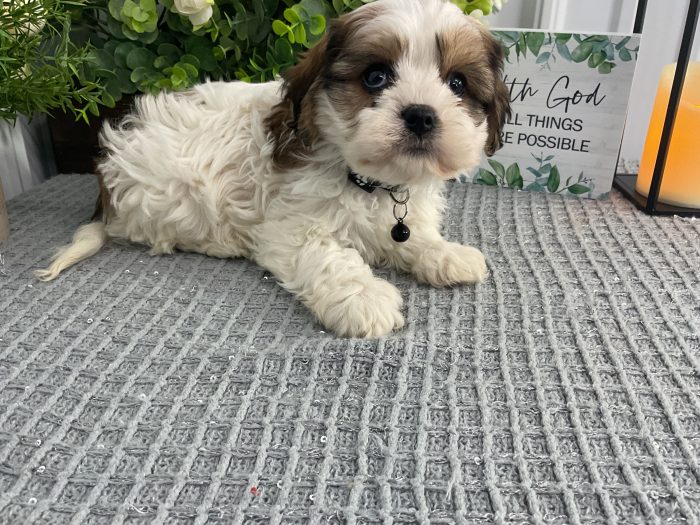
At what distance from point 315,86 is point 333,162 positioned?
0.65 ft

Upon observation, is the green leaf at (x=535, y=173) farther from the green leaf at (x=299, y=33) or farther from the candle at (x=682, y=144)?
the green leaf at (x=299, y=33)

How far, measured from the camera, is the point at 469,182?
2.26 metres

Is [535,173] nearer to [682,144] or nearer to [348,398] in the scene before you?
[682,144]

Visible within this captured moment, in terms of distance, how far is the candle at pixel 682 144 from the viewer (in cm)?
186

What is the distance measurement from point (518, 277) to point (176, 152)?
0.97 meters

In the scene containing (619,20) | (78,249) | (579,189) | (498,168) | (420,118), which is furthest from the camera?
(619,20)

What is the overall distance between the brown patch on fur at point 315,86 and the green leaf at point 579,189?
114 cm

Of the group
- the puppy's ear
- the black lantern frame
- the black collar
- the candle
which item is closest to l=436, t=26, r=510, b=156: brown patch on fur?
the puppy's ear

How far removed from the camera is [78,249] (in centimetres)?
153

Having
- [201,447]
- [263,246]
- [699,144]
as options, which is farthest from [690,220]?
[201,447]

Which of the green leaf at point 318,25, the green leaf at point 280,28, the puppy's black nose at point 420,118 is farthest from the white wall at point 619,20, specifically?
the puppy's black nose at point 420,118

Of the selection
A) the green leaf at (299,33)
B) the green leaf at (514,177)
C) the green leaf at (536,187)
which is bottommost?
the green leaf at (536,187)

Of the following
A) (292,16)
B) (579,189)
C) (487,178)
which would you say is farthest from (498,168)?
(292,16)

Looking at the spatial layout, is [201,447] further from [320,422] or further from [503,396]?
[503,396]
